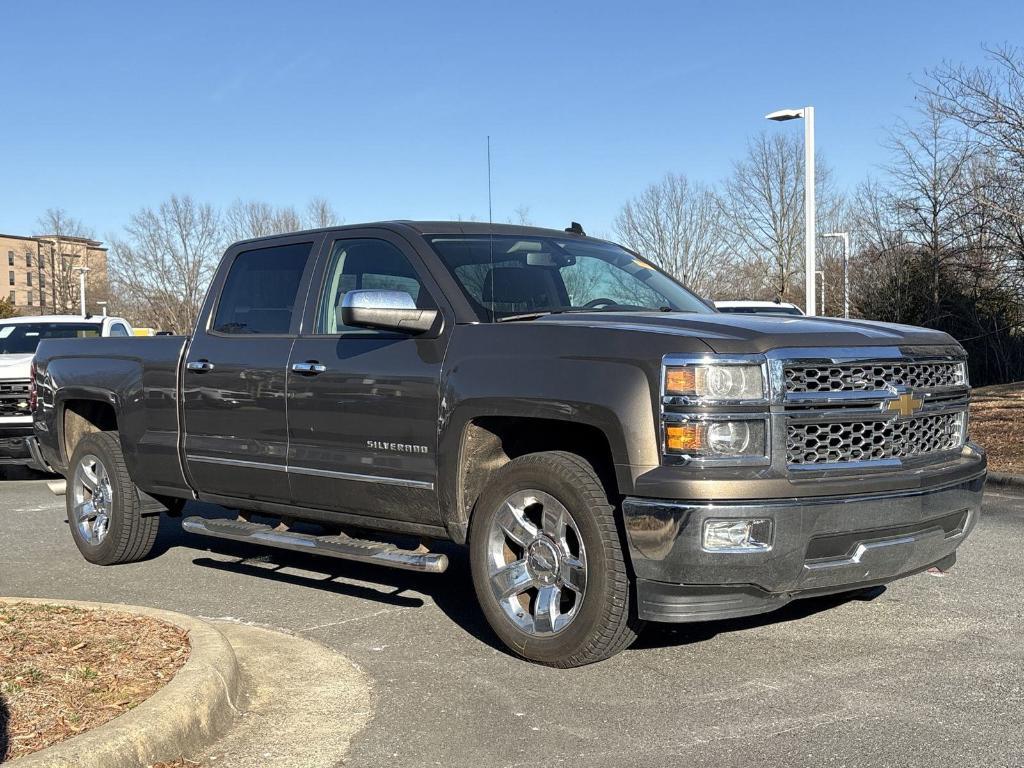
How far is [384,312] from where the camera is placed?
531 centimetres

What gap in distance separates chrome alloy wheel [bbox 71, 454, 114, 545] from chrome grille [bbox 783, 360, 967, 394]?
4.81 meters

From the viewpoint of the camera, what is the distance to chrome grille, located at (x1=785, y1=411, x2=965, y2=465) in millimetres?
4523

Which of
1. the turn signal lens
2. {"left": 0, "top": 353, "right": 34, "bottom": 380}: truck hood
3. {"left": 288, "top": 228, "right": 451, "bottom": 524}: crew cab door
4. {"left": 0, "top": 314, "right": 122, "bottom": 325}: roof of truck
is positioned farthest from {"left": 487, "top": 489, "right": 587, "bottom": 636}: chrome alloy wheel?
{"left": 0, "top": 314, "right": 122, "bottom": 325}: roof of truck

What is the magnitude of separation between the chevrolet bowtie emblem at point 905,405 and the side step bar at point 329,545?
2082 mm

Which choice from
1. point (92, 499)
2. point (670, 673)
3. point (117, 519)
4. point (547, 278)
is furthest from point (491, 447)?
point (92, 499)

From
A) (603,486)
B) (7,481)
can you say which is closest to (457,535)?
(603,486)

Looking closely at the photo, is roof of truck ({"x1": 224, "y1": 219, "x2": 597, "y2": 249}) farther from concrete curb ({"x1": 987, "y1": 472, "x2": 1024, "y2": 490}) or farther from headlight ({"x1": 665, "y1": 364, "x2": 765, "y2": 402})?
concrete curb ({"x1": 987, "y1": 472, "x2": 1024, "y2": 490})

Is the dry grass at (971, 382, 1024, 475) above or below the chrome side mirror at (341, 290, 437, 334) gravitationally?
below

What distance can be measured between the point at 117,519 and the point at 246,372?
177cm

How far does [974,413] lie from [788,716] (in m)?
13.2

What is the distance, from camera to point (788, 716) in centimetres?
426

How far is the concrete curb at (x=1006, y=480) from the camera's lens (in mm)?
10773

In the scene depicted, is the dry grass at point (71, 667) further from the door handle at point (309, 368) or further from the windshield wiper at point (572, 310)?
the windshield wiper at point (572, 310)

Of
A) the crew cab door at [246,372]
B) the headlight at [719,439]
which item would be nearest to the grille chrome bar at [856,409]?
the headlight at [719,439]
